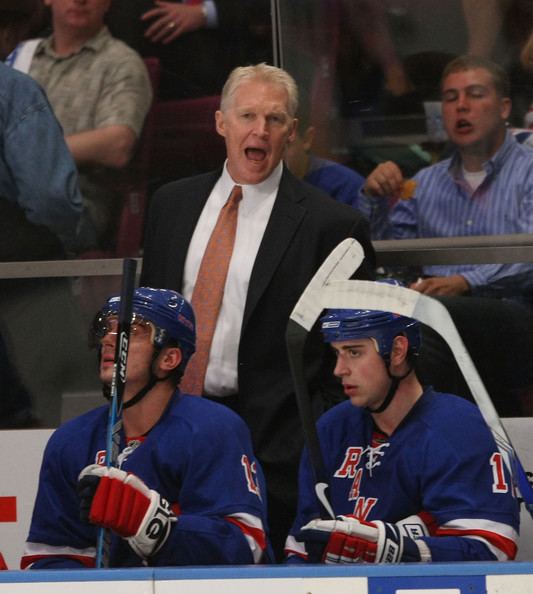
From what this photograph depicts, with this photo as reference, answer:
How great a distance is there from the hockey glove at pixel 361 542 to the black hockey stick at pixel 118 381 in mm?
438

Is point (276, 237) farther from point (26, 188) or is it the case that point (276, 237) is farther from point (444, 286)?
point (26, 188)

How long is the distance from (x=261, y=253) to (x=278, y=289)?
12 cm

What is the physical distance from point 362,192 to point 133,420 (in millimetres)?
1197

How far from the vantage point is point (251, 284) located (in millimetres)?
3727


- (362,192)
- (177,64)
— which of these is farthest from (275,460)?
(177,64)

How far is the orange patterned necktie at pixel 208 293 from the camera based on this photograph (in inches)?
146

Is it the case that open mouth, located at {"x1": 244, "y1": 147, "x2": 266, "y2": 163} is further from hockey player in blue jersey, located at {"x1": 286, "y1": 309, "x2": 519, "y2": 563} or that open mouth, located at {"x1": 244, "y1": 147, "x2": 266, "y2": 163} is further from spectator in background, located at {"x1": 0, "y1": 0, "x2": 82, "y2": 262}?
spectator in background, located at {"x1": 0, "y1": 0, "x2": 82, "y2": 262}

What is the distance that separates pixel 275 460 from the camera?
365 cm

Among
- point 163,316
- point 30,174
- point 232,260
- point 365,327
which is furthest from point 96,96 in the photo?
point 365,327

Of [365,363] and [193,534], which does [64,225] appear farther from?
[193,534]

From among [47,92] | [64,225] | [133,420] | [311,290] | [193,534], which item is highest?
[47,92]

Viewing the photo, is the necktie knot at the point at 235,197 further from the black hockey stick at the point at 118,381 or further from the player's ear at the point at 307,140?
the black hockey stick at the point at 118,381

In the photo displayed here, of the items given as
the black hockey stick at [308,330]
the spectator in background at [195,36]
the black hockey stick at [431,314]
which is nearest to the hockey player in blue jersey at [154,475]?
the black hockey stick at [308,330]

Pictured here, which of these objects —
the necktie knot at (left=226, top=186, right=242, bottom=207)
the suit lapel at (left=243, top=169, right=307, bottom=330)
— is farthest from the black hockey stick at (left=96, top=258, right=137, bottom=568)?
the necktie knot at (left=226, top=186, right=242, bottom=207)
